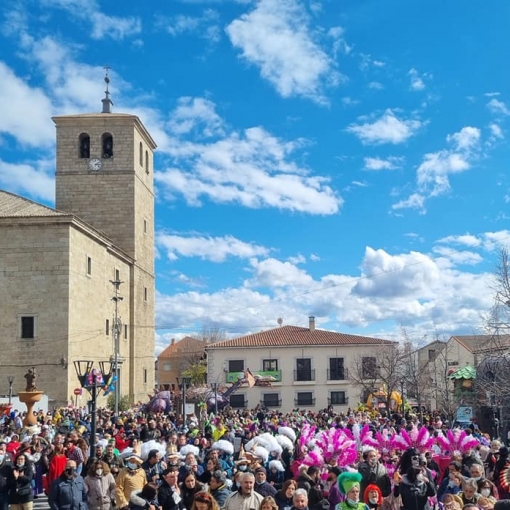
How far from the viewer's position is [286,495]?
8.59 m

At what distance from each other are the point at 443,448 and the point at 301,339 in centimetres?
4111

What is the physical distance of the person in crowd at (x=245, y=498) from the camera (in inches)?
305

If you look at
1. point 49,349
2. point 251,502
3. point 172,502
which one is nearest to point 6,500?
point 172,502

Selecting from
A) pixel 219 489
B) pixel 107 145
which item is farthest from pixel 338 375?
pixel 219 489

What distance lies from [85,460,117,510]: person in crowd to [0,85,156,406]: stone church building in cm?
2442

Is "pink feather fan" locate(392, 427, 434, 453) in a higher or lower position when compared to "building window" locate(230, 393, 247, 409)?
higher

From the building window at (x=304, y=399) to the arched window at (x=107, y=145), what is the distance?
2114 cm

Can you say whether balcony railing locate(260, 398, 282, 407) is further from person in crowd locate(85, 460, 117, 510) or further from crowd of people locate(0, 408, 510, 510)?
person in crowd locate(85, 460, 117, 510)

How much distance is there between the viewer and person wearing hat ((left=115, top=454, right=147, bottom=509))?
9.59 m

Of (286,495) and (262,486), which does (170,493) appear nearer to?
(262,486)

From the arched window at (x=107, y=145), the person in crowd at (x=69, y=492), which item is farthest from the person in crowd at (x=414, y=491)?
the arched window at (x=107, y=145)

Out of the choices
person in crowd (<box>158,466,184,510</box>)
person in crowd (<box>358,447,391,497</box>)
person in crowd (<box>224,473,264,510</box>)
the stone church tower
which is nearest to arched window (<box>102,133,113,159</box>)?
the stone church tower

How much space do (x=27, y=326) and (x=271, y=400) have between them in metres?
22.5

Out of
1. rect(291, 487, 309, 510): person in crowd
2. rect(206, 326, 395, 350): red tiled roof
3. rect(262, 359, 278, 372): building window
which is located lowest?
rect(291, 487, 309, 510): person in crowd
